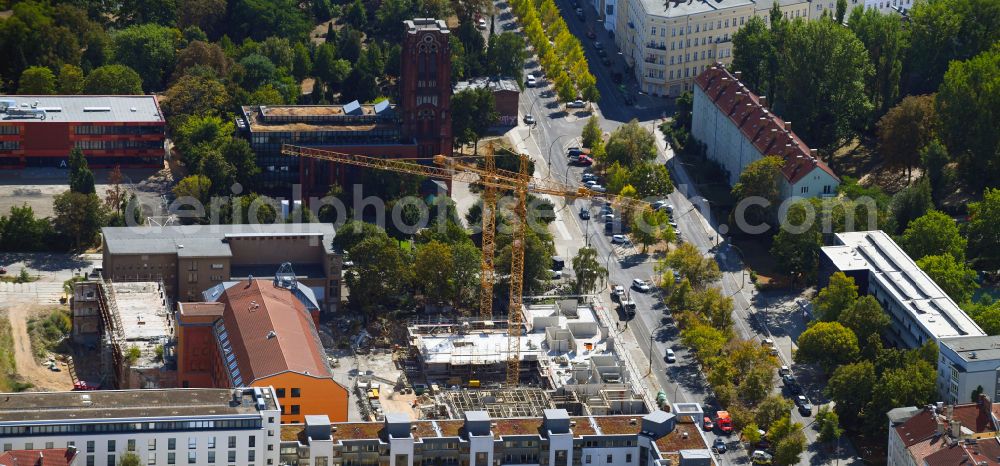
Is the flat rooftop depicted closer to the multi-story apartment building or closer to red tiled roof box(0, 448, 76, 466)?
red tiled roof box(0, 448, 76, 466)

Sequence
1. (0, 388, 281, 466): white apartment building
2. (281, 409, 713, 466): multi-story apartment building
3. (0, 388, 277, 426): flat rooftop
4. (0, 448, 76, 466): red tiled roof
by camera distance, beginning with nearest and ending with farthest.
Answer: (0, 448, 76, 466): red tiled roof, (0, 388, 281, 466): white apartment building, (0, 388, 277, 426): flat rooftop, (281, 409, 713, 466): multi-story apartment building

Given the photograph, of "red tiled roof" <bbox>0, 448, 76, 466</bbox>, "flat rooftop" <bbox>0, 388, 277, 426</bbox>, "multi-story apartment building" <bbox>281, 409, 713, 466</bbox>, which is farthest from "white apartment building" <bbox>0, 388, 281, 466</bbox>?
"multi-story apartment building" <bbox>281, 409, 713, 466</bbox>

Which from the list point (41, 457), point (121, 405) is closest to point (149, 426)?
point (121, 405)

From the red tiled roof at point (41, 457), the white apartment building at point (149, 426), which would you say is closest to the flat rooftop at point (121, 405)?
the white apartment building at point (149, 426)

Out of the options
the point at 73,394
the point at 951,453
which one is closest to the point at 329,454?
the point at 73,394

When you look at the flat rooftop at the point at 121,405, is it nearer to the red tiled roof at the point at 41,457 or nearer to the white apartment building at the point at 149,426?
the white apartment building at the point at 149,426
